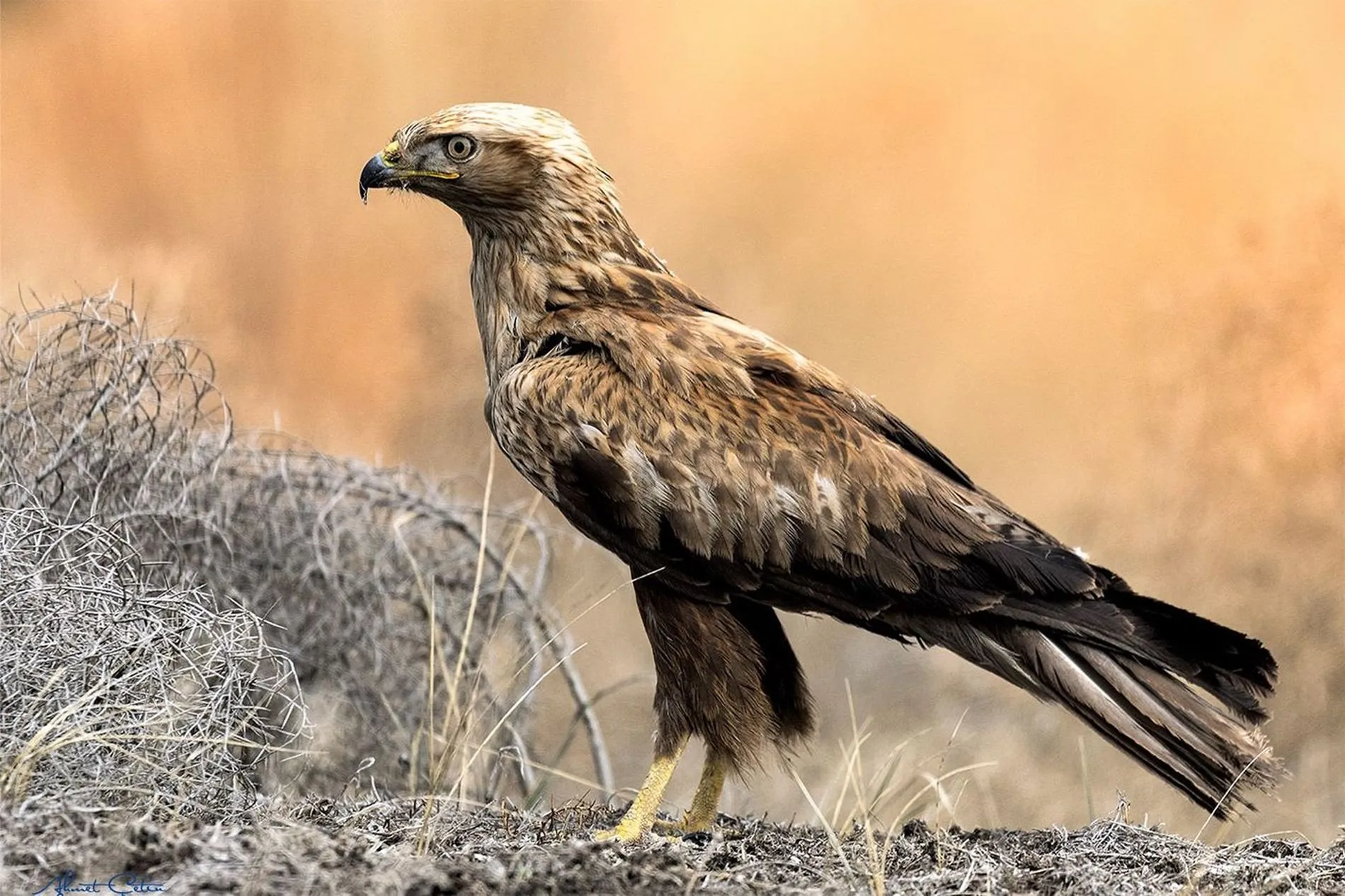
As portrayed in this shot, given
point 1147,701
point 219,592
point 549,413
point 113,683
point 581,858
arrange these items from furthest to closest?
point 219,592 < point 549,413 < point 1147,701 < point 113,683 < point 581,858

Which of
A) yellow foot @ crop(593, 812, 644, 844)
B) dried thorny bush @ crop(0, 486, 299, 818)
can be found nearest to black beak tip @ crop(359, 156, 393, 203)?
dried thorny bush @ crop(0, 486, 299, 818)

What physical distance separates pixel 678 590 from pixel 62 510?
2054 mm

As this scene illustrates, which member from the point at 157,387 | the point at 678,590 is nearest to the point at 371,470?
the point at 157,387

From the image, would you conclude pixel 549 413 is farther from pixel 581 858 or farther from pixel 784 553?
pixel 581 858

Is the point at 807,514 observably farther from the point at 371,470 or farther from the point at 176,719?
the point at 371,470

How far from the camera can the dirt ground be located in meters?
2.54

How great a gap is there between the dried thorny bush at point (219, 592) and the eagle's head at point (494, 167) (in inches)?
41.1

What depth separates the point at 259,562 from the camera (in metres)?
4.90

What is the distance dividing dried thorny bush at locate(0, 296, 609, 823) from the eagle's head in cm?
104

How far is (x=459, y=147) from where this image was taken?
399 centimetres

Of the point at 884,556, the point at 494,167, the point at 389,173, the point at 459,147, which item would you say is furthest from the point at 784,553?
the point at 389,173

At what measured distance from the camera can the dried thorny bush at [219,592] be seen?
3.27 meters

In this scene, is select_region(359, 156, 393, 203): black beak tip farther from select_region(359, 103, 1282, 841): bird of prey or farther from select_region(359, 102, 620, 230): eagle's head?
select_region(359, 103, 1282, 841): bird of prey

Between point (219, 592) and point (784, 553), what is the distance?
2.19 metres
